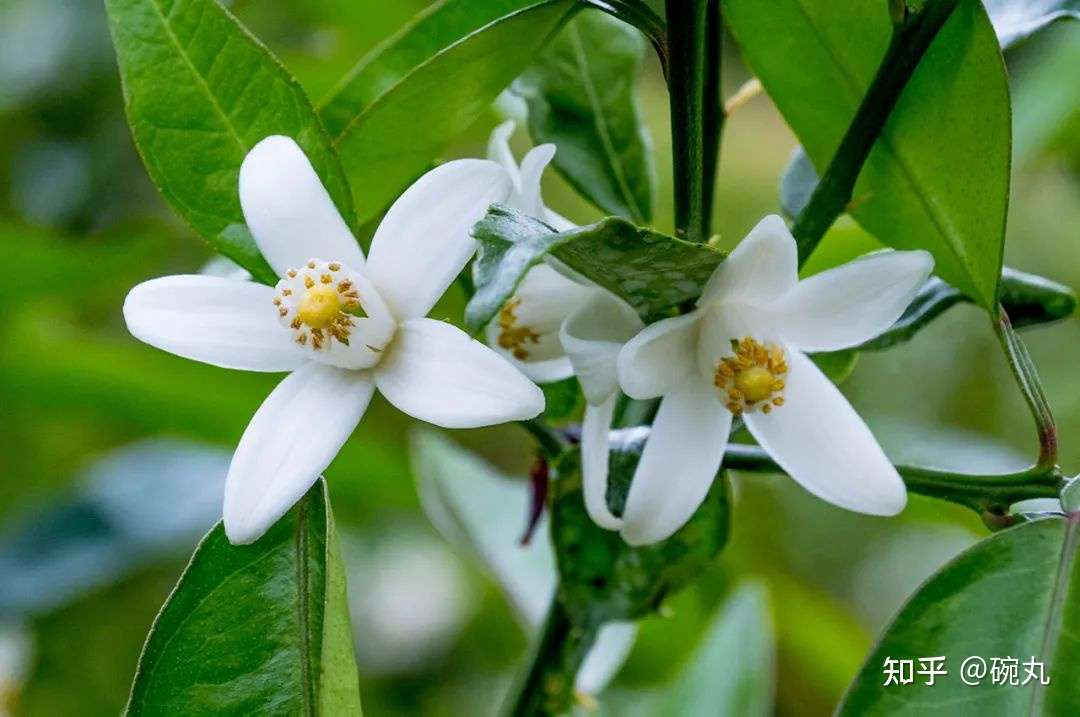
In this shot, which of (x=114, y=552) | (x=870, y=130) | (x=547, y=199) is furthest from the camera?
(x=547, y=199)

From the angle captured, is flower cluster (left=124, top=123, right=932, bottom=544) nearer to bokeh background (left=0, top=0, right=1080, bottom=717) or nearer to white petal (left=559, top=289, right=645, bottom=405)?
white petal (left=559, top=289, right=645, bottom=405)

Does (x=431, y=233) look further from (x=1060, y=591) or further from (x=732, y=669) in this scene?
→ (x=732, y=669)

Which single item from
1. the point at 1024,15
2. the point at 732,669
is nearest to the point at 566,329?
the point at 1024,15

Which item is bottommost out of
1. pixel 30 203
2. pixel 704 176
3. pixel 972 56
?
pixel 30 203

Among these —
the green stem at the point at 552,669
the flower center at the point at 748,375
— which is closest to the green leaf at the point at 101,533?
the green stem at the point at 552,669

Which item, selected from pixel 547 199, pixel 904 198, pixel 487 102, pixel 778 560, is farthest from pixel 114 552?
pixel 778 560

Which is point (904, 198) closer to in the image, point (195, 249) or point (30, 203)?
point (195, 249)
